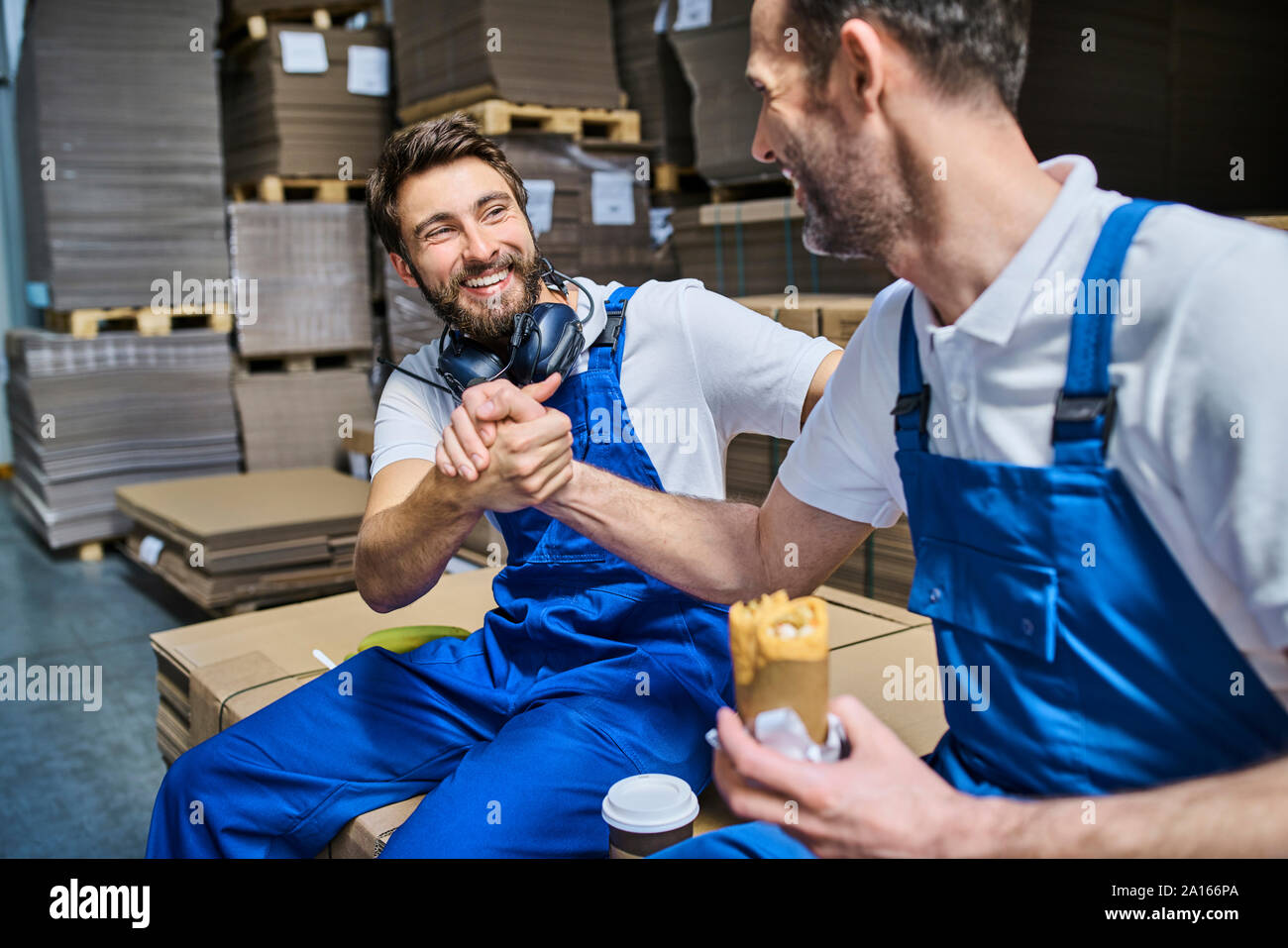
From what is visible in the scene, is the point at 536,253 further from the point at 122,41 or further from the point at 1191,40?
the point at 122,41

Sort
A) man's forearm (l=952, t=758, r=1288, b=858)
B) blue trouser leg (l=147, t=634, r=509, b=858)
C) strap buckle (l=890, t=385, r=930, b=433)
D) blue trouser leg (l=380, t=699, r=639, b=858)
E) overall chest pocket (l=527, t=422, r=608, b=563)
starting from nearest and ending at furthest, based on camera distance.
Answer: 1. man's forearm (l=952, t=758, r=1288, b=858)
2. strap buckle (l=890, t=385, r=930, b=433)
3. blue trouser leg (l=380, t=699, r=639, b=858)
4. blue trouser leg (l=147, t=634, r=509, b=858)
5. overall chest pocket (l=527, t=422, r=608, b=563)

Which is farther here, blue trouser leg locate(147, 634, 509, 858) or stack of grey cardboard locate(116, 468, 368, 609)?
stack of grey cardboard locate(116, 468, 368, 609)

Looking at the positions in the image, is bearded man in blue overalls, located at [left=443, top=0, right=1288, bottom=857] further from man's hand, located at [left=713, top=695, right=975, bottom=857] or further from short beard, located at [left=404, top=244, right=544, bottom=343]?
short beard, located at [left=404, top=244, right=544, bottom=343]

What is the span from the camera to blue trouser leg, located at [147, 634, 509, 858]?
2.13 m

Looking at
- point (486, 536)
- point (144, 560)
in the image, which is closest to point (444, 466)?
point (486, 536)

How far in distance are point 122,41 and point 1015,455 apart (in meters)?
6.50

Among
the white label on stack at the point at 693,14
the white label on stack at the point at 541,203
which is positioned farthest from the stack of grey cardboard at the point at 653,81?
the white label on stack at the point at 541,203

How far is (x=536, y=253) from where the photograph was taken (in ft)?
A: 8.28

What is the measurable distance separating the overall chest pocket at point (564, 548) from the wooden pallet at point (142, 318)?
511 cm

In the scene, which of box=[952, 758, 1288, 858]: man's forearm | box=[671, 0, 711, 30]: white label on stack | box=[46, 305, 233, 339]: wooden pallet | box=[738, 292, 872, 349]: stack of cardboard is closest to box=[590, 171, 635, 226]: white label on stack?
box=[671, 0, 711, 30]: white label on stack

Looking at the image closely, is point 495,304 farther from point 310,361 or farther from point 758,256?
point 310,361

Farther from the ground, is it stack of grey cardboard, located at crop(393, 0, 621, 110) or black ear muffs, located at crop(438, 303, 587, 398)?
stack of grey cardboard, located at crop(393, 0, 621, 110)

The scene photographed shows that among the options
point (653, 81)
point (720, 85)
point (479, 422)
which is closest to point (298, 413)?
point (653, 81)

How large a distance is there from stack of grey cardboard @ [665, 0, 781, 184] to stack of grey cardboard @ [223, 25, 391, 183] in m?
2.29
